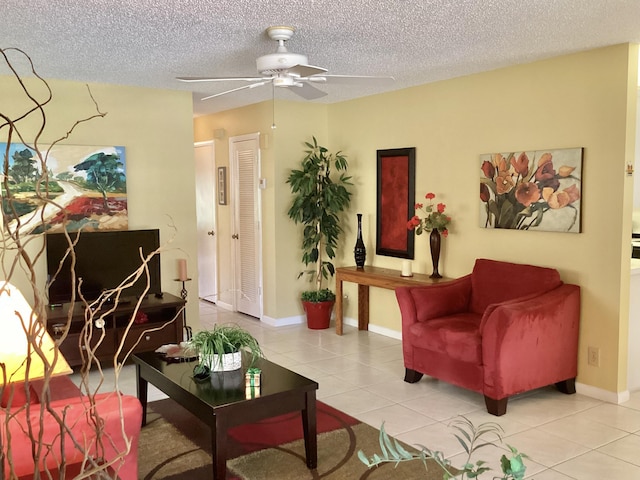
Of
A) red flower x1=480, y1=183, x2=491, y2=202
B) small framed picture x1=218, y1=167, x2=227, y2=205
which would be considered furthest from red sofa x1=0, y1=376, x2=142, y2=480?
small framed picture x1=218, y1=167, x2=227, y2=205

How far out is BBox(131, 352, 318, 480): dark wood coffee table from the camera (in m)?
2.90

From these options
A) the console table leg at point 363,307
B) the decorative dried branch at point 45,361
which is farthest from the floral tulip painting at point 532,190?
the decorative dried branch at point 45,361

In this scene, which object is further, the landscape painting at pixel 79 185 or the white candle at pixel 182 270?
the white candle at pixel 182 270

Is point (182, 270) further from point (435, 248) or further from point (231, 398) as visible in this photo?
point (231, 398)

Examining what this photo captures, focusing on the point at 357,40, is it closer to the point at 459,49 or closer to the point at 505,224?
the point at 459,49

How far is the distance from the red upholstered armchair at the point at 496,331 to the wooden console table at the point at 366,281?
1.66 ft

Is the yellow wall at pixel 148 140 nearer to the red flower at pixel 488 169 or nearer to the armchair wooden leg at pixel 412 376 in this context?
the armchair wooden leg at pixel 412 376

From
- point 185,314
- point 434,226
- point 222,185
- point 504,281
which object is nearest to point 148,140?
point 185,314

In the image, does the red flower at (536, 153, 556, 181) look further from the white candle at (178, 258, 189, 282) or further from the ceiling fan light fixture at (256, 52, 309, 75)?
the white candle at (178, 258, 189, 282)

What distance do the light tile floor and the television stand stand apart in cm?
26

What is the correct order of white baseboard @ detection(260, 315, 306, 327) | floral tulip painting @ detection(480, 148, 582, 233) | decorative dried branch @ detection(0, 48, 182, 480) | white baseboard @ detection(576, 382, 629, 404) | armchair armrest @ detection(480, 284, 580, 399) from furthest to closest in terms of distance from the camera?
white baseboard @ detection(260, 315, 306, 327), floral tulip painting @ detection(480, 148, 582, 233), white baseboard @ detection(576, 382, 629, 404), armchair armrest @ detection(480, 284, 580, 399), decorative dried branch @ detection(0, 48, 182, 480)

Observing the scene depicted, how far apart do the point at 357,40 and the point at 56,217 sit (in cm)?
290

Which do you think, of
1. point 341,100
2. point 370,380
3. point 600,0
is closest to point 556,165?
point 600,0

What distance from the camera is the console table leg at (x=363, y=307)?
629cm
